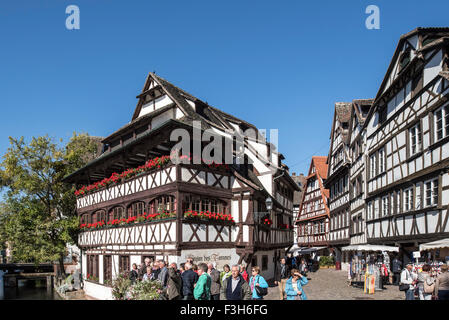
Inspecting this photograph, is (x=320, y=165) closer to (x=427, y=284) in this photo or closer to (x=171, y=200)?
(x=171, y=200)

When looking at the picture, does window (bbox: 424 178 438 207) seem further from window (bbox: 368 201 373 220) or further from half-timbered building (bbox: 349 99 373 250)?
half-timbered building (bbox: 349 99 373 250)

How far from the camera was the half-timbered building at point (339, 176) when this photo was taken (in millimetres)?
34562

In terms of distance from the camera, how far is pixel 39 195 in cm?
3556

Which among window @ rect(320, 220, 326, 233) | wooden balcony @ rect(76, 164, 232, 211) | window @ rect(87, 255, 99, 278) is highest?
A: wooden balcony @ rect(76, 164, 232, 211)

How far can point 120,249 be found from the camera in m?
24.8

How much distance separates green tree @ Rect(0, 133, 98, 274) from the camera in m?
33.8

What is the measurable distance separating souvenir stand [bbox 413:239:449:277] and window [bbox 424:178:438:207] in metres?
1.88

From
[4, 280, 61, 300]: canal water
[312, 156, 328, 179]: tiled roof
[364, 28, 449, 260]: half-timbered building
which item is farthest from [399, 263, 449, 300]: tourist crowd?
[312, 156, 328, 179]: tiled roof

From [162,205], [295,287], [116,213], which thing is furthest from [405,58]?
[116,213]

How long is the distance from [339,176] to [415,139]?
665 inches

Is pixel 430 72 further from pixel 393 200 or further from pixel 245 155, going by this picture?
pixel 245 155

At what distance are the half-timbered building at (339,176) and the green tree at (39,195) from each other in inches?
789
